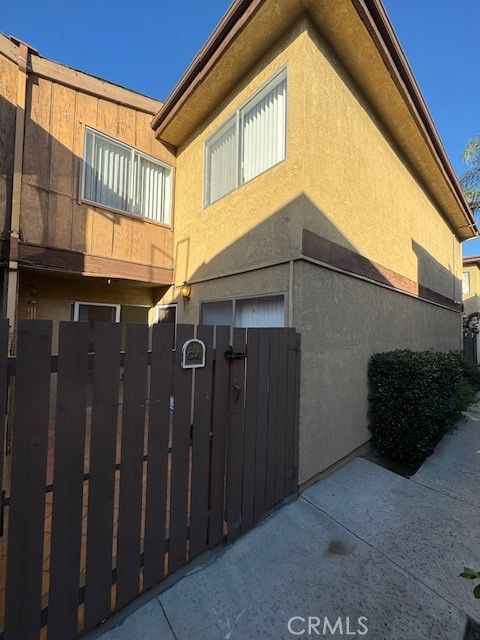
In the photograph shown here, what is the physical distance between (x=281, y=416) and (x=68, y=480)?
2.13 meters

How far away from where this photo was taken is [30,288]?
5.68 meters

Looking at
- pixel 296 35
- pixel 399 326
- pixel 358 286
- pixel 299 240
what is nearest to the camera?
pixel 299 240

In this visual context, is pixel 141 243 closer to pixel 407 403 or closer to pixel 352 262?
pixel 352 262

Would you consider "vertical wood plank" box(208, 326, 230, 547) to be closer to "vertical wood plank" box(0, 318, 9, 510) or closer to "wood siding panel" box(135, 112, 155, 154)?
"vertical wood plank" box(0, 318, 9, 510)

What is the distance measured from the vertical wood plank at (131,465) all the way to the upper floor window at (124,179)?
4804 mm

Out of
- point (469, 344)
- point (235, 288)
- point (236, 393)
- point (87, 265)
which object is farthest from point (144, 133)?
point (469, 344)

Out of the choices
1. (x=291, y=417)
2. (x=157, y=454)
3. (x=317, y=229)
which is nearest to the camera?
(x=157, y=454)

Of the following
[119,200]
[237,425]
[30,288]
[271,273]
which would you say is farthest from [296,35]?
[30,288]

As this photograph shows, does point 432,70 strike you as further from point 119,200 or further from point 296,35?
point 119,200

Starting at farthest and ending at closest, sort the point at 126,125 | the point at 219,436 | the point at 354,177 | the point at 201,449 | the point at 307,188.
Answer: the point at 126,125 → the point at 354,177 → the point at 307,188 → the point at 219,436 → the point at 201,449

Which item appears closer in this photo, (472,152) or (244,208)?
(244,208)

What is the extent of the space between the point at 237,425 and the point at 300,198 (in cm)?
279

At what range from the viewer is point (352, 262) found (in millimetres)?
4520

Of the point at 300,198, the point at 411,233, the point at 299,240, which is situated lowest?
the point at 299,240
